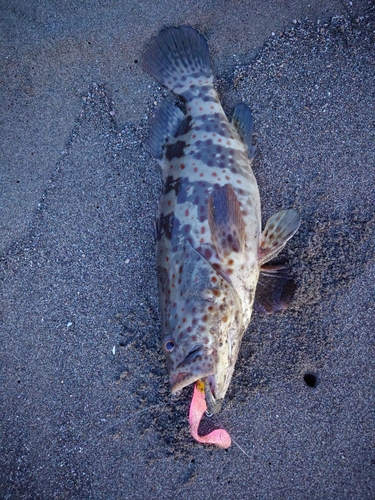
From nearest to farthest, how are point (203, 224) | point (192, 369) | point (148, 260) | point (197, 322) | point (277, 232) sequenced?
point (192, 369)
point (197, 322)
point (203, 224)
point (277, 232)
point (148, 260)

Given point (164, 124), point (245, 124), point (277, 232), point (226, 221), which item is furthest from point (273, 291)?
Result: point (164, 124)

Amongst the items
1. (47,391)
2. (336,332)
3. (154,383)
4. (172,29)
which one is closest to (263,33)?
(172,29)

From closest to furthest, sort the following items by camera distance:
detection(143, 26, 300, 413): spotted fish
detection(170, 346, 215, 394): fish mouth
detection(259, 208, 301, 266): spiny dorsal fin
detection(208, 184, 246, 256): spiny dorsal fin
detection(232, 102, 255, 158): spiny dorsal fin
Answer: detection(170, 346, 215, 394): fish mouth, detection(143, 26, 300, 413): spotted fish, detection(208, 184, 246, 256): spiny dorsal fin, detection(259, 208, 301, 266): spiny dorsal fin, detection(232, 102, 255, 158): spiny dorsal fin

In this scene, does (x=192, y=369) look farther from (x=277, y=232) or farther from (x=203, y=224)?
(x=277, y=232)

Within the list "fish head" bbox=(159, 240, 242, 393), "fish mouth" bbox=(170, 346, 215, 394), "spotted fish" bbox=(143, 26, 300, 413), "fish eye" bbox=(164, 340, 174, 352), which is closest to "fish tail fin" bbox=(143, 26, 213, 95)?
"spotted fish" bbox=(143, 26, 300, 413)

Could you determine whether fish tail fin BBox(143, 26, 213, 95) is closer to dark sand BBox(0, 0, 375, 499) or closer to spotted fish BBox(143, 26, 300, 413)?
spotted fish BBox(143, 26, 300, 413)

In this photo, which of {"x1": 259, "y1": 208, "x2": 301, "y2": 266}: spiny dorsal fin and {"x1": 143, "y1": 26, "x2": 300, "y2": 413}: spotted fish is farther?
{"x1": 259, "y1": 208, "x2": 301, "y2": 266}: spiny dorsal fin
